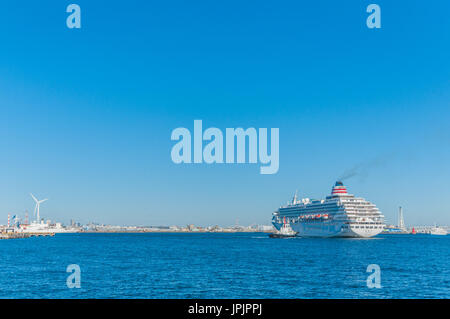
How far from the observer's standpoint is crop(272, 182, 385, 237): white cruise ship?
131 meters

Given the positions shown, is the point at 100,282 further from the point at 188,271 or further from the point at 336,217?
the point at 336,217

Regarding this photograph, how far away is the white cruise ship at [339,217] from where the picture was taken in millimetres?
131375

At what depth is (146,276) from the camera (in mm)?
40469

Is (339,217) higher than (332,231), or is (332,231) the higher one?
(339,217)

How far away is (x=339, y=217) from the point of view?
440 ft
